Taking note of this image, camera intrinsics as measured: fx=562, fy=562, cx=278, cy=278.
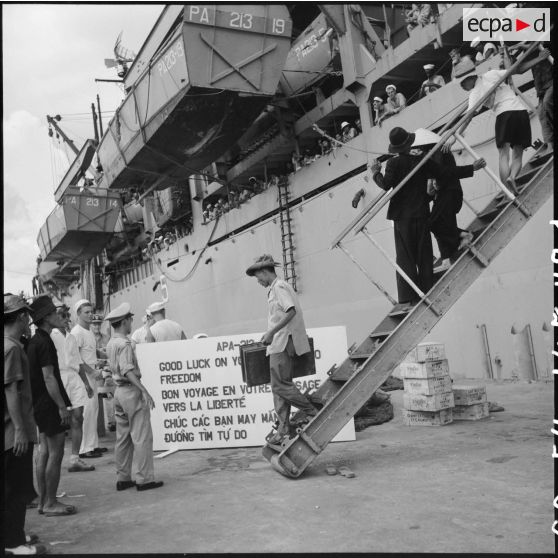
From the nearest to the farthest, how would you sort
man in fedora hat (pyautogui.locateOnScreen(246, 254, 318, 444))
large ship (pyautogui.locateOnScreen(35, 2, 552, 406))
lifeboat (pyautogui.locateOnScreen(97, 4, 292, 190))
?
man in fedora hat (pyautogui.locateOnScreen(246, 254, 318, 444))
large ship (pyautogui.locateOnScreen(35, 2, 552, 406))
lifeboat (pyautogui.locateOnScreen(97, 4, 292, 190))

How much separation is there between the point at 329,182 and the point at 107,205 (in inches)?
451

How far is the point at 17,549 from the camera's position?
329 cm

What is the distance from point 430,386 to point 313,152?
10.0 metres

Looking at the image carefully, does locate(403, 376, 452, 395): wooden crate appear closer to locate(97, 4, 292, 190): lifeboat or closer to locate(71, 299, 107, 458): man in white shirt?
locate(71, 299, 107, 458): man in white shirt

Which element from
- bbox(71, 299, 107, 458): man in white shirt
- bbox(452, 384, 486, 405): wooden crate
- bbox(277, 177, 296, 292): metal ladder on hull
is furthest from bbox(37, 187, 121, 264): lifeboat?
bbox(452, 384, 486, 405): wooden crate

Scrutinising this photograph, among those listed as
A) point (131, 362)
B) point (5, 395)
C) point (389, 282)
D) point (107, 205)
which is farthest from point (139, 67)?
point (5, 395)

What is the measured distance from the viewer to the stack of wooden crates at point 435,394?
6121 mm

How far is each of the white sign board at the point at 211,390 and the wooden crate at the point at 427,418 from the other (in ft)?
3.36

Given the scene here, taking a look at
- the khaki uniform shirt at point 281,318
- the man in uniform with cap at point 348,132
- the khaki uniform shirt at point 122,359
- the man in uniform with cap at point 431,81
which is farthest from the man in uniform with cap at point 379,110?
the khaki uniform shirt at point 122,359

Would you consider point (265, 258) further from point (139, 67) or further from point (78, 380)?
point (139, 67)

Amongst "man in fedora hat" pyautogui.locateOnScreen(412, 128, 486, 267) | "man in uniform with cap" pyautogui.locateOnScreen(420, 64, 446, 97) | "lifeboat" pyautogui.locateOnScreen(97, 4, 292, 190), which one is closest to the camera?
"man in fedora hat" pyautogui.locateOnScreen(412, 128, 486, 267)

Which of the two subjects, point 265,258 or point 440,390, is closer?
point 265,258

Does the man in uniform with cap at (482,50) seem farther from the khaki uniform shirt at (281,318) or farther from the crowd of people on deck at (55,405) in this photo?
the crowd of people on deck at (55,405)

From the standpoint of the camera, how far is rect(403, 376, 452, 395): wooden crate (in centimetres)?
608
